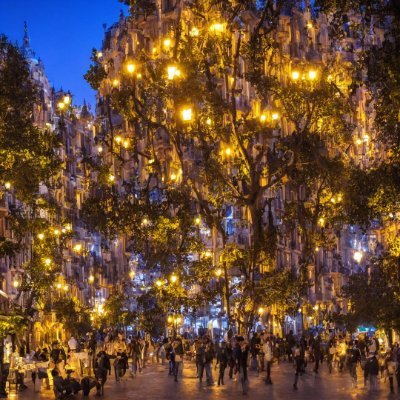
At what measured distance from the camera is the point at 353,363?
99.5 feet

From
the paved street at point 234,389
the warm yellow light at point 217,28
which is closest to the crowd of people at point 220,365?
the paved street at point 234,389

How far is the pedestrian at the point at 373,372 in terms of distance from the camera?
2723 centimetres

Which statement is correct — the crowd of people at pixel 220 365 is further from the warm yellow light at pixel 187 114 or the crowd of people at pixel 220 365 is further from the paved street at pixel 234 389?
the warm yellow light at pixel 187 114

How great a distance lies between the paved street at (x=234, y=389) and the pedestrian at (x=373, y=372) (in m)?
0.29

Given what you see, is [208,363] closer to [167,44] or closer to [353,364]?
[353,364]

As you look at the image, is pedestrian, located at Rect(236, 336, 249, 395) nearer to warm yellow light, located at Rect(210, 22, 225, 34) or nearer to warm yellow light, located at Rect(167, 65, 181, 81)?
warm yellow light, located at Rect(167, 65, 181, 81)

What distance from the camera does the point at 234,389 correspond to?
28906 mm

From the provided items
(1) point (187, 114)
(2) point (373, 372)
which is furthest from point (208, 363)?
(1) point (187, 114)

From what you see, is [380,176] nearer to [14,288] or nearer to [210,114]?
[210,114]

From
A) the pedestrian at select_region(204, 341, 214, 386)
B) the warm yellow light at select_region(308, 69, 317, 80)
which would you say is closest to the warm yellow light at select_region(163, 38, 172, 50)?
the warm yellow light at select_region(308, 69, 317, 80)

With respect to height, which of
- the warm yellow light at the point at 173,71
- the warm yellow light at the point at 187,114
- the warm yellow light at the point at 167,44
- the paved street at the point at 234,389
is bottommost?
the paved street at the point at 234,389

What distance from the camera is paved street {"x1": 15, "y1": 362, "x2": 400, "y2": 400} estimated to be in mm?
26422

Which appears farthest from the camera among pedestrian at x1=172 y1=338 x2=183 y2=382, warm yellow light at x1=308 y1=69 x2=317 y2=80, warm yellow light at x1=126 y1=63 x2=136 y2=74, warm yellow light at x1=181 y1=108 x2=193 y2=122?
pedestrian at x1=172 y1=338 x2=183 y2=382

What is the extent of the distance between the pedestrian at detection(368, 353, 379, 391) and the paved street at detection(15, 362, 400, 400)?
0.29m
